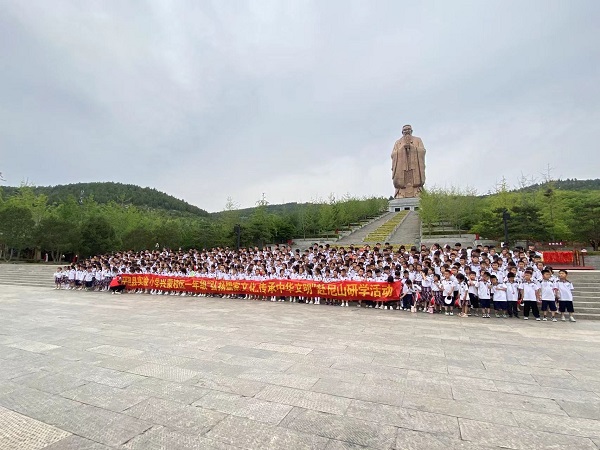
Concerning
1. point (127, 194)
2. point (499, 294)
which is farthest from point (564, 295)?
point (127, 194)

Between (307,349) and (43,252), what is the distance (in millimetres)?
42440

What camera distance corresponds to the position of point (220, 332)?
7441mm

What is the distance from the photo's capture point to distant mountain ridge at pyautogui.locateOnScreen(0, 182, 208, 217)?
8838 centimetres

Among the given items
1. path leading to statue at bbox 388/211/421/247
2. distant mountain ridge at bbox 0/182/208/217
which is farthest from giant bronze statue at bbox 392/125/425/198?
distant mountain ridge at bbox 0/182/208/217

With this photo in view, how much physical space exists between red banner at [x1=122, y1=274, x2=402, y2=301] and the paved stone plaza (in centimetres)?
318

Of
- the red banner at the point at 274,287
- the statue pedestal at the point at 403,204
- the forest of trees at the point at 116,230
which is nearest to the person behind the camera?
the red banner at the point at 274,287

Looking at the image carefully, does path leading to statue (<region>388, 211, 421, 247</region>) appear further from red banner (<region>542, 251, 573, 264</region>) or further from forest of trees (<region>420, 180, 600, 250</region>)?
red banner (<region>542, 251, 573, 264</region>)

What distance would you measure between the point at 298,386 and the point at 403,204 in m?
58.4

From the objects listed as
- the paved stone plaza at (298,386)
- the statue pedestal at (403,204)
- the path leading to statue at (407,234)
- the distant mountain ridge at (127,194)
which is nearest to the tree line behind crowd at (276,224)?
the path leading to statue at (407,234)

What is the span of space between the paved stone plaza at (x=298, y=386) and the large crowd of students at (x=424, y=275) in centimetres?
131

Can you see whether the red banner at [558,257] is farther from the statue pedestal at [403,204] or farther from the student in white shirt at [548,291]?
the statue pedestal at [403,204]

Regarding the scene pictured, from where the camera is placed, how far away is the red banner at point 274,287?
11.4 m

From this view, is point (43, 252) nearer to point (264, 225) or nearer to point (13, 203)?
point (13, 203)

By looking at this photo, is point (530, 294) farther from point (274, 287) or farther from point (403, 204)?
point (403, 204)
